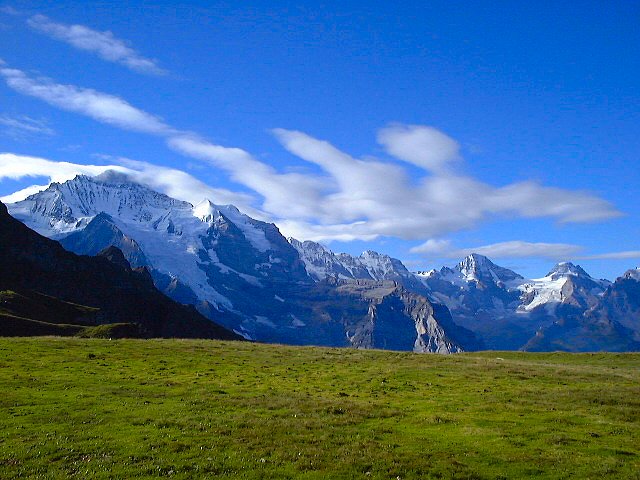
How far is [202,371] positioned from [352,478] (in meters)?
33.8

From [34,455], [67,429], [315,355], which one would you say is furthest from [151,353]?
[34,455]

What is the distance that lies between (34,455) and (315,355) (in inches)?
1934

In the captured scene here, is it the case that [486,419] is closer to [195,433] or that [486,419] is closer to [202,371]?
[195,433]

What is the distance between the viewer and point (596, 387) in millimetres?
51438

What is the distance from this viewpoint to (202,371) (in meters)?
56.3

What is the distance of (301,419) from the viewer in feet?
120

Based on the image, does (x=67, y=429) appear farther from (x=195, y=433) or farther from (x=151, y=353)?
(x=151, y=353)

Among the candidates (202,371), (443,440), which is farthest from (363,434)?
(202,371)

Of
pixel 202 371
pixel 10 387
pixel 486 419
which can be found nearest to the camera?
pixel 486 419

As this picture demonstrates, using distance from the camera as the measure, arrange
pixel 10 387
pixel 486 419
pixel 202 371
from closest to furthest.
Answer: pixel 486 419 → pixel 10 387 → pixel 202 371

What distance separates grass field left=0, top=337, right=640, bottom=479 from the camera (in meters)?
27.2

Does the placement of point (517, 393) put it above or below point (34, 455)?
above

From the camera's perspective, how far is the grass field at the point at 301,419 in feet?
89.3

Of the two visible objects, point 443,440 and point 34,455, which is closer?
point 34,455
